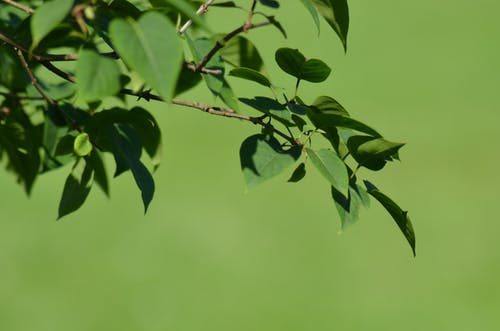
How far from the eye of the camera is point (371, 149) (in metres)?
1.08

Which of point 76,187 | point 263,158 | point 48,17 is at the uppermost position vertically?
point 48,17

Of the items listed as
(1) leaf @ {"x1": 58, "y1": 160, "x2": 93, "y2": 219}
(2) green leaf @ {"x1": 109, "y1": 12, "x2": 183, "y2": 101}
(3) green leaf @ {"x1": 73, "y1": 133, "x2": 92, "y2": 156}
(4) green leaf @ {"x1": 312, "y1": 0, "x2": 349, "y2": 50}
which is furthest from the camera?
(1) leaf @ {"x1": 58, "y1": 160, "x2": 93, "y2": 219}

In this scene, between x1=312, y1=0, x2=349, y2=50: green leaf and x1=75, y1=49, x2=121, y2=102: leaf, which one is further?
x1=312, y1=0, x2=349, y2=50: green leaf

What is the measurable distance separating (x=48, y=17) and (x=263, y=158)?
12.3 inches

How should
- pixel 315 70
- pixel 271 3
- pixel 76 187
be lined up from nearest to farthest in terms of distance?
pixel 271 3 < pixel 315 70 < pixel 76 187

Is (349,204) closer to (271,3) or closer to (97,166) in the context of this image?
(271,3)

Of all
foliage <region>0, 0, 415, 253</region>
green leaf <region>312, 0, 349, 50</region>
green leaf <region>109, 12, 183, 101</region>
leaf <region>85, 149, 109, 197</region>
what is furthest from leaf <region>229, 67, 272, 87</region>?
leaf <region>85, 149, 109, 197</region>

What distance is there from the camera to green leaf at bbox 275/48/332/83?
1079 millimetres

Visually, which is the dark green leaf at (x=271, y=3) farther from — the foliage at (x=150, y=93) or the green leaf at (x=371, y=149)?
the green leaf at (x=371, y=149)

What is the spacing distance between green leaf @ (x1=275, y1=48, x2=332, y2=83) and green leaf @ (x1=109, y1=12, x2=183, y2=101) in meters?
0.28

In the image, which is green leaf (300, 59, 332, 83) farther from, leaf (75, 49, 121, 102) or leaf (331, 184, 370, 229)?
leaf (75, 49, 121, 102)

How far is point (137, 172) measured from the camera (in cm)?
118

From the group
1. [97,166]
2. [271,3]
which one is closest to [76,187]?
[97,166]

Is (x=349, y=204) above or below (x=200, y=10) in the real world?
below
